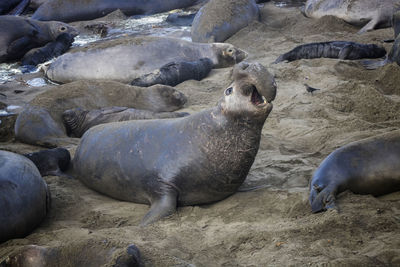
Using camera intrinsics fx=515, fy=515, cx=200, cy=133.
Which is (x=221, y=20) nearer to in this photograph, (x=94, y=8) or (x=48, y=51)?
(x=48, y=51)

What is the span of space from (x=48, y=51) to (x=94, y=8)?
305 centimetres

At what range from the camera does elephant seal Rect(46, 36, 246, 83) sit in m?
7.60

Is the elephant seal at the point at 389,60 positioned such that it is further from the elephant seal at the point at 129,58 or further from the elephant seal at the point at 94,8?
the elephant seal at the point at 94,8

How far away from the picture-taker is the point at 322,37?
820 centimetres

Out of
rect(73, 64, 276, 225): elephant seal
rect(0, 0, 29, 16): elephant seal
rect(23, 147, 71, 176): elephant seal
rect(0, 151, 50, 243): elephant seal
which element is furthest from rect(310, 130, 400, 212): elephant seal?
rect(0, 0, 29, 16): elephant seal

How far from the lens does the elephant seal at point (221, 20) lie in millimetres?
8984

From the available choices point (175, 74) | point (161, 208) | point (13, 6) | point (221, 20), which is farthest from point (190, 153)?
point (13, 6)

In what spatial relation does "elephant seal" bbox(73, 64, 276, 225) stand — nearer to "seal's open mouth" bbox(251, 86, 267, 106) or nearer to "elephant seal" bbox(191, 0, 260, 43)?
"seal's open mouth" bbox(251, 86, 267, 106)

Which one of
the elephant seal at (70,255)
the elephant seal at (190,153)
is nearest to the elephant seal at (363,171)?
the elephant seal at (190,153)

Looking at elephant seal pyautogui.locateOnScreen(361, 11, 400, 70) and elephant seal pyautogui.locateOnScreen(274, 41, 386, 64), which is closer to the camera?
elephant seal pyautogui.locateOnScreen(361, 11, 400, 70)

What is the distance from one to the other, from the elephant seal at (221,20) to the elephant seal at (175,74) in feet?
5.31

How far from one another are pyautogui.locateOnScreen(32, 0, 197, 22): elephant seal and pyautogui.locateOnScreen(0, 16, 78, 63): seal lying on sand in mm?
1291

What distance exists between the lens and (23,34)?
992 cm

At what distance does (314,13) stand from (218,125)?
6.48m
